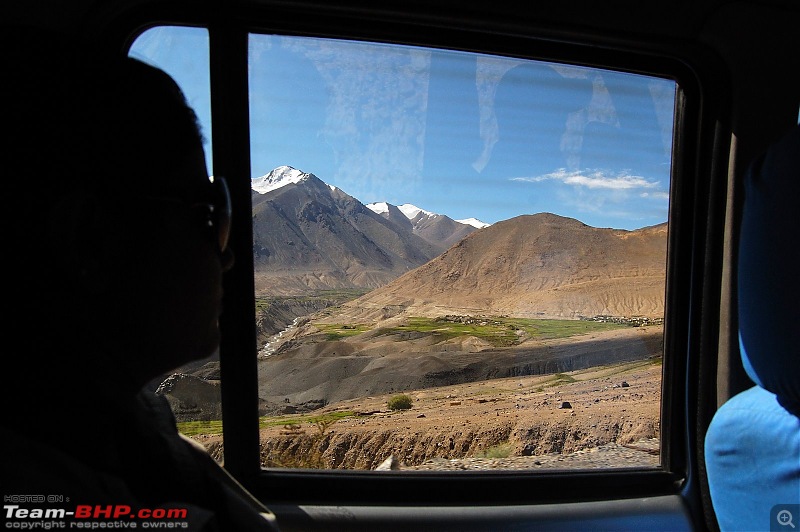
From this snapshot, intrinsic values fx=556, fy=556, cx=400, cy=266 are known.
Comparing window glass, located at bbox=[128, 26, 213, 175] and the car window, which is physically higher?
window glass, located at bbox=[128, 26, 213, 175]

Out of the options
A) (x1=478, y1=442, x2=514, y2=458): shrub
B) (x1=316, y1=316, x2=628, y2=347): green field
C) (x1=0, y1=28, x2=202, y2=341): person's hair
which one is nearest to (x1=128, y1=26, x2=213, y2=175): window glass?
(x1=0, y1=28, x2=202, y2=341): person's hair

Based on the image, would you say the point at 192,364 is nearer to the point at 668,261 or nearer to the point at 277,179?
the point at 277,179

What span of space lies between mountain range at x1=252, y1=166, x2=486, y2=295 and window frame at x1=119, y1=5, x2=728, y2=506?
0.12 m

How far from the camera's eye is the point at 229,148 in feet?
7.22

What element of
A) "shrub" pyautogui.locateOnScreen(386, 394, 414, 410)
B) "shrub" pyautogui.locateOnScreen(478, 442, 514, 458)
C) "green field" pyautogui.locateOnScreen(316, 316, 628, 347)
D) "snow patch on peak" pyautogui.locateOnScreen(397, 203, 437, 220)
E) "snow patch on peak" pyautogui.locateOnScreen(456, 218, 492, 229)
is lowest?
"shrub" pyautogui.locateOnScreen(478, 442, 514, 458)

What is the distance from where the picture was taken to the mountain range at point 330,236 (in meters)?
2.36

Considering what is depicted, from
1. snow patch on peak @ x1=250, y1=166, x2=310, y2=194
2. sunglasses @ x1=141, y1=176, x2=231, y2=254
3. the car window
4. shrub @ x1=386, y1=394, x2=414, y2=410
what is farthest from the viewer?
shrub @ x1=386, y1=394, x2=414, y2=410

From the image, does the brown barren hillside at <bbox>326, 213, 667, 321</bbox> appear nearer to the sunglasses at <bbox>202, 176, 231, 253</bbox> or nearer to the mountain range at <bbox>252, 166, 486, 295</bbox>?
the mountain range at <bbox>252, 166, 486, 295</bbox>

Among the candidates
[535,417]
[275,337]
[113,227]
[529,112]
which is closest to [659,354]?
[535,417]

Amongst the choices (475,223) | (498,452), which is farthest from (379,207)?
(498,452)

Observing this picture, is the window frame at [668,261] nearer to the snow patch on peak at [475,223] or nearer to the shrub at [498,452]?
the shrub at [498,452]

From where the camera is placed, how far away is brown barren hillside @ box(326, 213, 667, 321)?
8.46ft

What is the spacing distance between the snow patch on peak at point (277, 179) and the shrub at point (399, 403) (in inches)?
42.0

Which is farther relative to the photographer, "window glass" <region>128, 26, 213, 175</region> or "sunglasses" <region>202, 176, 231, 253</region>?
"window glass" <region>128, 26, 213, 175</region>
